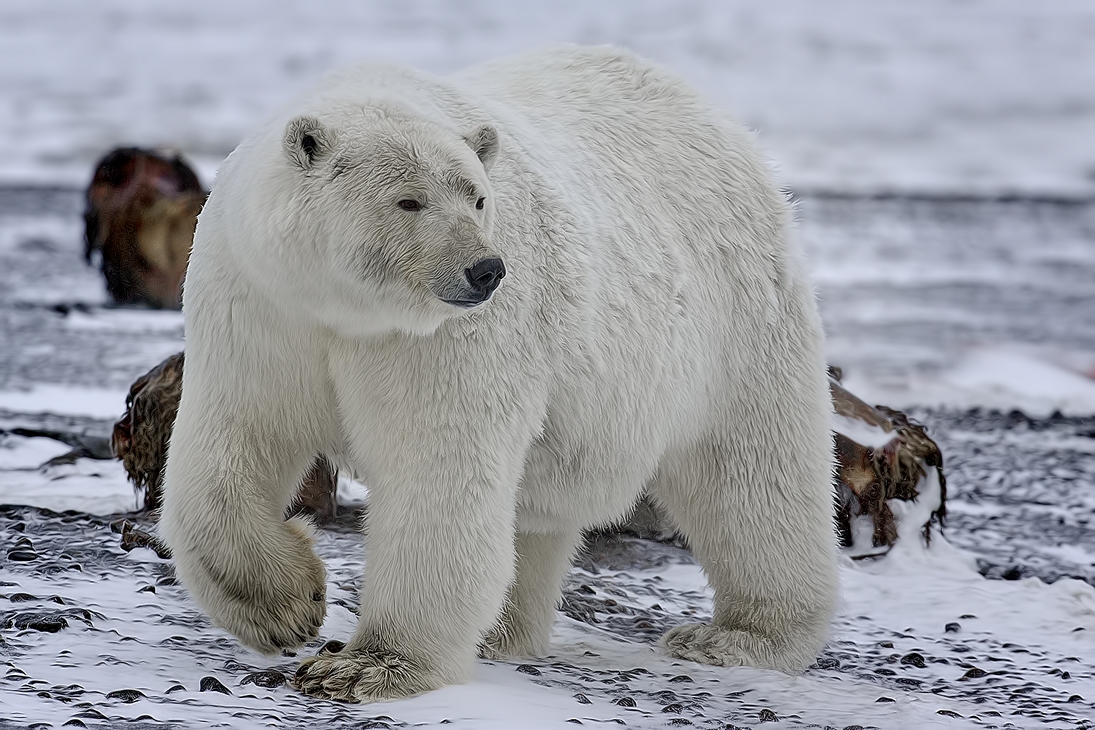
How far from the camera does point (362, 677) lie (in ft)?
13.1

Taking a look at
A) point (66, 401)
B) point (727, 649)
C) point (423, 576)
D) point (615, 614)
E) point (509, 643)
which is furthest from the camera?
point (66, 401)

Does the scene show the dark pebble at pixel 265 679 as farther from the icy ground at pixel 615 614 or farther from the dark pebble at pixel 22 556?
the dark pebble at pixel 22 556

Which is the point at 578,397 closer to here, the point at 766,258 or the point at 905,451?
the point at 766,258

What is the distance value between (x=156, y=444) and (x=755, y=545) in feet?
9.89

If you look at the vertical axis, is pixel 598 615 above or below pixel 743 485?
below

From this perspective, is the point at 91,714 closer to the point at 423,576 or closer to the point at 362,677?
the point at 362,677

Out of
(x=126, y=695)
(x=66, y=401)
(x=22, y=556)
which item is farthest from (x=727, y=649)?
(x=66, y=401)

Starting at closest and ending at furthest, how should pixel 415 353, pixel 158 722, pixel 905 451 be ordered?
1. pixel 158 722
2. pixel 415 353
3. pixel 905 451

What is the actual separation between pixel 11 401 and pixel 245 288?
5766mm

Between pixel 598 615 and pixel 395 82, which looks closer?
pixel 395 82

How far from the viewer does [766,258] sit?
5.29 m

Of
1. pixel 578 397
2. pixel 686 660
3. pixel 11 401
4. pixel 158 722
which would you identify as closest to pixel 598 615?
pixel 686 660

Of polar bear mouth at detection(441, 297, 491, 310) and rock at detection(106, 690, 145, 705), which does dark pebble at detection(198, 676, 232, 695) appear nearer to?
rock at detection(106, 690, 145, 705)

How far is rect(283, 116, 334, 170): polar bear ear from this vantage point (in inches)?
143
